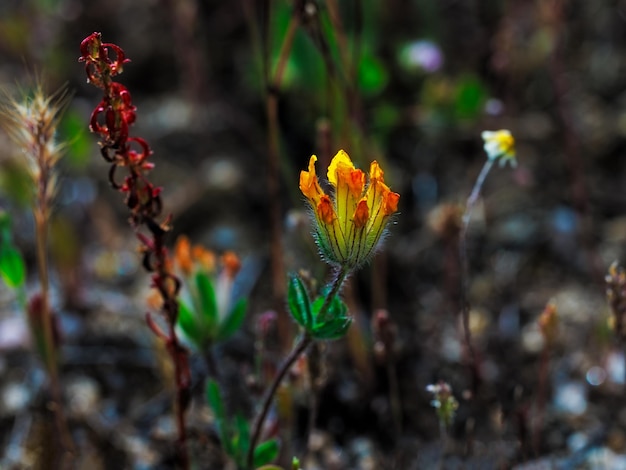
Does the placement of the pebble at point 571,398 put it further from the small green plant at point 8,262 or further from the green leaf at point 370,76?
the small green plant at point 8,262

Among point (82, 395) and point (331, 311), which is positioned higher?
point (331, 311)

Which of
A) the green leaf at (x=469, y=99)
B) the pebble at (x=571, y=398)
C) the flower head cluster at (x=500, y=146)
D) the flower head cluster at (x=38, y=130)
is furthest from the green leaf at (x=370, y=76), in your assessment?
the flower head cluster at (x=38, y=130)

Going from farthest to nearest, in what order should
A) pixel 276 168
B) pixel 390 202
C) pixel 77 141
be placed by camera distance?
pixel 77 141 < pixel 276 168 < pixel 390 202

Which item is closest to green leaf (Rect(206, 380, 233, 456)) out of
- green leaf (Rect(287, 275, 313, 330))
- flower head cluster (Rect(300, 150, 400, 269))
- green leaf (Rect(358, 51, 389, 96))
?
green leaf (Rect(287, 275, 313, 330))

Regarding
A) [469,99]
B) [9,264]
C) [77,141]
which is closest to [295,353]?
[9,264]

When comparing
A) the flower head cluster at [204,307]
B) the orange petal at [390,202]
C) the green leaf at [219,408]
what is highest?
the orange petal at [390,202]

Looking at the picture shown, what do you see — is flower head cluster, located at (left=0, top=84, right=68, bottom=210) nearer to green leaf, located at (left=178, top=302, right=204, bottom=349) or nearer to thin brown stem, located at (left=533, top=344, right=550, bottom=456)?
green leaf, located at (left=178, top=302, right=204, bottom=349)

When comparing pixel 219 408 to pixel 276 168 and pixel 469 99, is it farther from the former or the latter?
pixel 469 99
